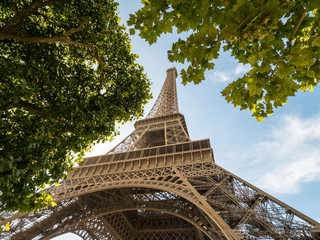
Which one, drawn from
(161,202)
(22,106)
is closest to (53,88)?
(22,106)

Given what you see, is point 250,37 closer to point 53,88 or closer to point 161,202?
point 53,88

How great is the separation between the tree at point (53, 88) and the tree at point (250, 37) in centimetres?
371

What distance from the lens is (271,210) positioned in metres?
10.1

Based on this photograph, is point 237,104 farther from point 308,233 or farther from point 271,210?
point 271,210

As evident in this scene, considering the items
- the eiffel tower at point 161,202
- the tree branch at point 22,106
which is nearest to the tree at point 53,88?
the tree branch at point 22,106

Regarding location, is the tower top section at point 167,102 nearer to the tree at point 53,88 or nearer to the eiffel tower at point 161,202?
the eiffel tower at point 161,202

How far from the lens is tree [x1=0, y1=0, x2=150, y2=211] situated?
4.99m

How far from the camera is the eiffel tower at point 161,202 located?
9438mm

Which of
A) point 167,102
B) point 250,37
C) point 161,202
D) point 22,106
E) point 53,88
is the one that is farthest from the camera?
point 167,102

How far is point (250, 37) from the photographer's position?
2.21 m

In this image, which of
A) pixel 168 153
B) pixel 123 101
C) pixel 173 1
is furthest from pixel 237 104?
pixel 168 153

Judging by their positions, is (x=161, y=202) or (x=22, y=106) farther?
(x=161, y=202)

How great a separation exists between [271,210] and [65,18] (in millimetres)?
12666

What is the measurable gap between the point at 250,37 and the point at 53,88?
6.27 m
